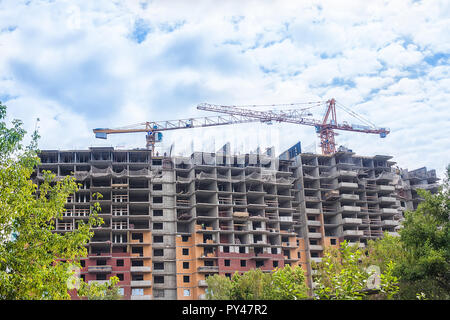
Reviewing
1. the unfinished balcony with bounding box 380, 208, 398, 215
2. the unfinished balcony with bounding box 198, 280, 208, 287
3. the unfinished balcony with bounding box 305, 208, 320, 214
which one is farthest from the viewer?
the unfinished balcony with bounding box 380, 208, 398, 215

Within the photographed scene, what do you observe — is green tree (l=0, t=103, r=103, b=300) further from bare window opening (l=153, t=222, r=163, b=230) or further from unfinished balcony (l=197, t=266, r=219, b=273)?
bare window opening (l=153, t=222, r=163, b=230)

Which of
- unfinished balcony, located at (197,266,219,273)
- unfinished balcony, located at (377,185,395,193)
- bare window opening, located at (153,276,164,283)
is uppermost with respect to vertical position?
unfinished balcony, located at (377,185,395,193)

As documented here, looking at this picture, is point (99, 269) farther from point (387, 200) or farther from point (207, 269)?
point (387, 200)

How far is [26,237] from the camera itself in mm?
21000

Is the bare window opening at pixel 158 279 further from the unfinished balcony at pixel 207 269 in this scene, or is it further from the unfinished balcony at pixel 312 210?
the unfinished balcony at pixel 312 210

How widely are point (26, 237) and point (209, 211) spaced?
3238 inches

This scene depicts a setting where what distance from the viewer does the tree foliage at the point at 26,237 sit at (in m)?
19.6

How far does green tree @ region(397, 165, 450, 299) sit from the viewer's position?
4178 cm

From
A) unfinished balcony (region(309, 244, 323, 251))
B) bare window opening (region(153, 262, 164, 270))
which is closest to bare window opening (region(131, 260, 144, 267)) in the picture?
bare window opening (region(153, 262, 164, 270))

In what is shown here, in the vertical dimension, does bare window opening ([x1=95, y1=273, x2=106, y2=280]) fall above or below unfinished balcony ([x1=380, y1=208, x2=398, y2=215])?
below

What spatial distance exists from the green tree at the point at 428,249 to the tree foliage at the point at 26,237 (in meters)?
30.7

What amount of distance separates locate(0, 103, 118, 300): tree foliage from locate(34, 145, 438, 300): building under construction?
230 ft
